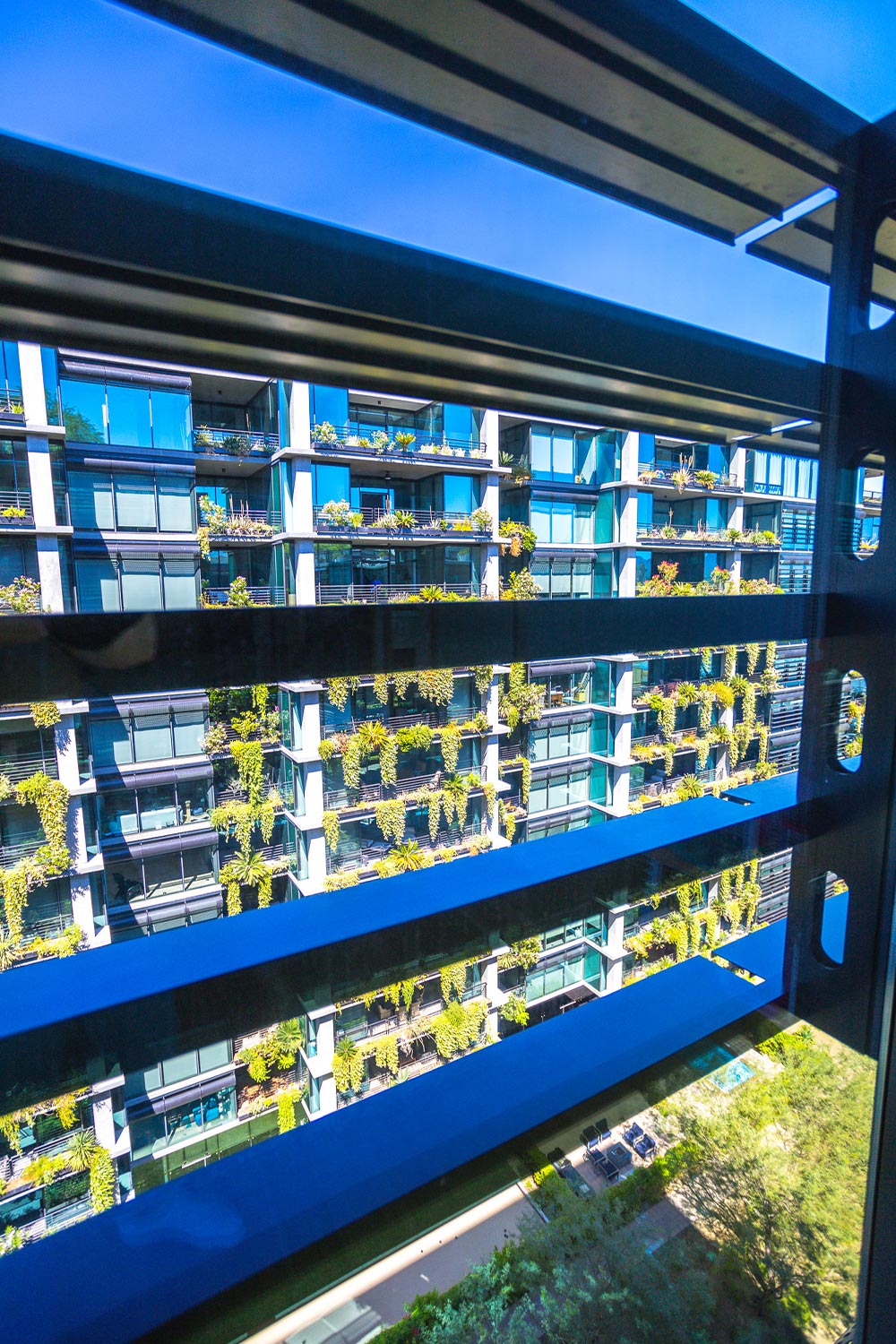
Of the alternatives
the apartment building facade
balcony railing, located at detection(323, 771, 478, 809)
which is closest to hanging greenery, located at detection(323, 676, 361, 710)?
the apartment building facade

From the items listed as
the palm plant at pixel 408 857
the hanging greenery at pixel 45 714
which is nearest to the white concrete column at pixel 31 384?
the hanging greenery at pixel 45 714

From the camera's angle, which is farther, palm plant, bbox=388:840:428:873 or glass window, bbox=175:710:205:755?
palm plant, bbox=388:840:428:873

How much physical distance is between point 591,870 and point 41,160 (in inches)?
36.2

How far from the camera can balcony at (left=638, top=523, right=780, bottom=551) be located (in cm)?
87

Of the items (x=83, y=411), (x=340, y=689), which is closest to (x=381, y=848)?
(x=340, y=689)

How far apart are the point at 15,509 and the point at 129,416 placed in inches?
4.8

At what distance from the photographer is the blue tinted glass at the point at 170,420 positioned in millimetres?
528

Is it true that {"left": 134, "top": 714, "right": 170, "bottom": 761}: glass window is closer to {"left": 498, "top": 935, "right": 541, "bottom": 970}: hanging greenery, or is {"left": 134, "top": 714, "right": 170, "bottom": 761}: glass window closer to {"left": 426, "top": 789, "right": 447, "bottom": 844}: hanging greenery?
{"left": 426, "top": 789, "right": 447, "bottom": 844}: hanging greenery

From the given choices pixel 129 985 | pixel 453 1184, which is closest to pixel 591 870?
pixel 453 1184

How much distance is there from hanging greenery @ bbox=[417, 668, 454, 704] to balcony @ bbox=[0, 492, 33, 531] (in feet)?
1.26

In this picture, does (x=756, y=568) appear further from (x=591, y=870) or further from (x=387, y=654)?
(x=387, y=654)

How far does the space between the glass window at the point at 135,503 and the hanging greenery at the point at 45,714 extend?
0.54 ft

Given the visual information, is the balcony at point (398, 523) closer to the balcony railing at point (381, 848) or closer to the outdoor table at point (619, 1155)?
Result: the balcony railing at point (381, 848)

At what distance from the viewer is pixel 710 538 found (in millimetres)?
957
